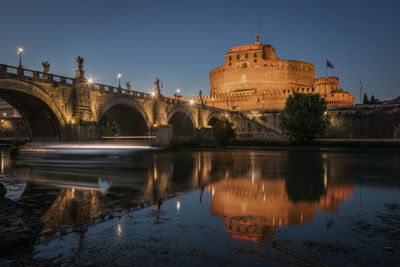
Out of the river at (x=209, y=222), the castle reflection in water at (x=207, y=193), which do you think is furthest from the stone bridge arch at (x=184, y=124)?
the river at (x=209, y=222)

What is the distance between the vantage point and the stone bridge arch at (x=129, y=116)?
114 feet

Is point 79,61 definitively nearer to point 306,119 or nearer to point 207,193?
point 207,193

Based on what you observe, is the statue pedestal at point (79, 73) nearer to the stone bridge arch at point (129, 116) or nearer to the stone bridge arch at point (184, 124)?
the stone bridge arch at point (129, 116)

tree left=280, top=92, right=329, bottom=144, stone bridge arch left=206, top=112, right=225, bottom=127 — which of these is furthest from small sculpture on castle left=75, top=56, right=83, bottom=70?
stone bridge arch left=206, top=112, right=225, bottom=127

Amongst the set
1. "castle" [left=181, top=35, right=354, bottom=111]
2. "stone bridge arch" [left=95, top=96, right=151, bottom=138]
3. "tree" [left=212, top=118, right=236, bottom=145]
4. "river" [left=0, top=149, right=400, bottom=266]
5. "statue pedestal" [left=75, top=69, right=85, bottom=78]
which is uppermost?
"castle" [left=181, top=35, right=354, bottom=111]

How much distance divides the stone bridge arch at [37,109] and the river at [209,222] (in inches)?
510

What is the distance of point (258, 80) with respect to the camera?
323 ft

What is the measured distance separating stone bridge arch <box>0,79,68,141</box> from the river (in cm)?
1295

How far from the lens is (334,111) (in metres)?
64.1

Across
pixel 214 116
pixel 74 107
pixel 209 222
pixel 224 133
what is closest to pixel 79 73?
pixel 74 107

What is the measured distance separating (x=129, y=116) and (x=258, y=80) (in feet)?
221

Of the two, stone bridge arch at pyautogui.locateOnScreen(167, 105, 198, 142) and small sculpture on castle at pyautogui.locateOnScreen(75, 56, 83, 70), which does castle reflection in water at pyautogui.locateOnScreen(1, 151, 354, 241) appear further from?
stone bridge arch at pyautogui.locateOnScreen(167, 105, 198, 142)

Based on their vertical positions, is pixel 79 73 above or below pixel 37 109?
above

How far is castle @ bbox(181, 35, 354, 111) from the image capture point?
288 feet
